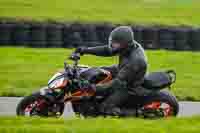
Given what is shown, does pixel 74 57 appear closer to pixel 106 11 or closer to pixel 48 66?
pixel 48 66

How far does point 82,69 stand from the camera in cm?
1088

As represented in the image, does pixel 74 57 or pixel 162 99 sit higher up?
pixel 74 57

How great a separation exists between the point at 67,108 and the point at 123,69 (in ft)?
5.87

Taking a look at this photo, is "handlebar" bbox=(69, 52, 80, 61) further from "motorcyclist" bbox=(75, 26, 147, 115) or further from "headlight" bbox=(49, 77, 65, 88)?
"headlight" bbox=(49, 77, 65, 88)

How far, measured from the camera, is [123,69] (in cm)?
1063

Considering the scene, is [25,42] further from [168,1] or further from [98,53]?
[168,1]

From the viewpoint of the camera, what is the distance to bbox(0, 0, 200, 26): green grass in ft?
84.6

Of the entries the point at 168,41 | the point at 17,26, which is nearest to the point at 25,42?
the point at 17,26

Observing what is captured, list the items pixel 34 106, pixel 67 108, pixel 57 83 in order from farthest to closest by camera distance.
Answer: pixel 67 108 → pixel 57 83 → pixel 34 106

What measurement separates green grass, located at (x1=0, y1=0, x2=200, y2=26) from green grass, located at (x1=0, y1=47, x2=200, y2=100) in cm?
467

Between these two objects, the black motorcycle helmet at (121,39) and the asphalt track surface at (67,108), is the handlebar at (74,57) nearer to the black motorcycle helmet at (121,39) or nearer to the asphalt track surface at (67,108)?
the black motorcycle helmet at (121,39)

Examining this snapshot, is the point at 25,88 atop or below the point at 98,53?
below

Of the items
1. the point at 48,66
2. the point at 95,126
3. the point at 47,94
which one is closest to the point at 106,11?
the point at 48,66

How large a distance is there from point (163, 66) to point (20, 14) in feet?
26.4
